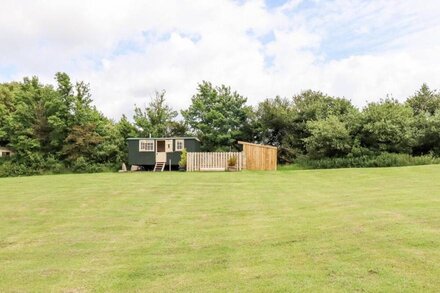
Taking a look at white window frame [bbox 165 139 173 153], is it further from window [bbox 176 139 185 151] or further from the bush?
the bush

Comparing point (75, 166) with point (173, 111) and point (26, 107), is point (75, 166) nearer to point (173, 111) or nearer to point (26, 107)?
point (26, 107)

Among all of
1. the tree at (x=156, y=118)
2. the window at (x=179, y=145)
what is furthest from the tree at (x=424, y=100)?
the tree at (x=156, y=118)

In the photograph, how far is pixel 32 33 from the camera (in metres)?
20.1

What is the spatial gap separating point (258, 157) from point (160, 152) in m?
8.06

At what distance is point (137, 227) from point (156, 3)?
12373 millimetres

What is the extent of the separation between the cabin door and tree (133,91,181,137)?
14.3 ft

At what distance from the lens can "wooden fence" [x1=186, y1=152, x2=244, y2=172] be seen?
22.1 m

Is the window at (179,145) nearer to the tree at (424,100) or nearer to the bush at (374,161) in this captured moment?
the bush at (374,161)

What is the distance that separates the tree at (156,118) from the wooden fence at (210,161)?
9.27 meters

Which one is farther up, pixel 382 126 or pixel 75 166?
pixel 382 126

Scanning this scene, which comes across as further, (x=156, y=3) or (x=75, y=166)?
(x=75, y=166)

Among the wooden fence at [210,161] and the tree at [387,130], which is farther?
the wooden fence at [210,161]

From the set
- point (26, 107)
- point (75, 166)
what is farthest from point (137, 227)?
point (26, 107)

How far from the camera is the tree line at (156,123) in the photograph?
27.5m
